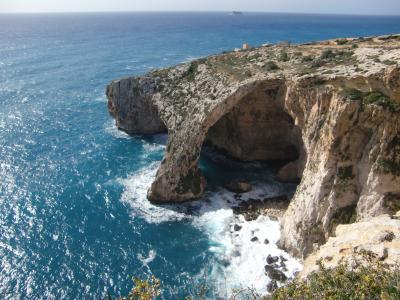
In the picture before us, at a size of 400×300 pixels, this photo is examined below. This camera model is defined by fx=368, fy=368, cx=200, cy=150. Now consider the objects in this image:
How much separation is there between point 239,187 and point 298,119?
14153 mm

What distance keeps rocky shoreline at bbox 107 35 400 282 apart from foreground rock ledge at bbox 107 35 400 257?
12cm

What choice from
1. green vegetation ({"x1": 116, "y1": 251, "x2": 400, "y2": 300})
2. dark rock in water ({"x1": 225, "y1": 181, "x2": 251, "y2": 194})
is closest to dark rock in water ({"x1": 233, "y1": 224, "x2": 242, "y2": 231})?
dark rock in water ({"x1": 225, "y1": 181, "x2": 251, "y2": 194})

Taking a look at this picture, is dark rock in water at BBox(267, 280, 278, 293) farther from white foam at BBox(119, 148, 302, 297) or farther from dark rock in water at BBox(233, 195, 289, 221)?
dark rock in water at BBox(233, 195, 289, 221)

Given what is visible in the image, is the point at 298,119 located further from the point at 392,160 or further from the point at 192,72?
the point at 192,72

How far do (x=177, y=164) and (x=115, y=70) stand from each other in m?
82.1

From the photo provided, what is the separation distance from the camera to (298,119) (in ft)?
165

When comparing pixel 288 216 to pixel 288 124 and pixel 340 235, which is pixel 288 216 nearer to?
pixel 340 235

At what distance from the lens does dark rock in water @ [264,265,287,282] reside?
40.0 metres

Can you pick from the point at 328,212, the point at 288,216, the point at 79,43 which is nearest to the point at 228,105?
the point at 288,216

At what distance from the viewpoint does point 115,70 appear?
418 ft

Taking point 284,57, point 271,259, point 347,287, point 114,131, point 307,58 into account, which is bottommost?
point 271,259

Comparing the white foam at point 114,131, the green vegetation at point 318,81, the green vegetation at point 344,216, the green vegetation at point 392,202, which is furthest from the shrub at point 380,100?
the white foam at point 114,131

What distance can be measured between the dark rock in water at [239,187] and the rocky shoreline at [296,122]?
333 centimetres

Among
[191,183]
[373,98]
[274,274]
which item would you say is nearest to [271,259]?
[274,274]
